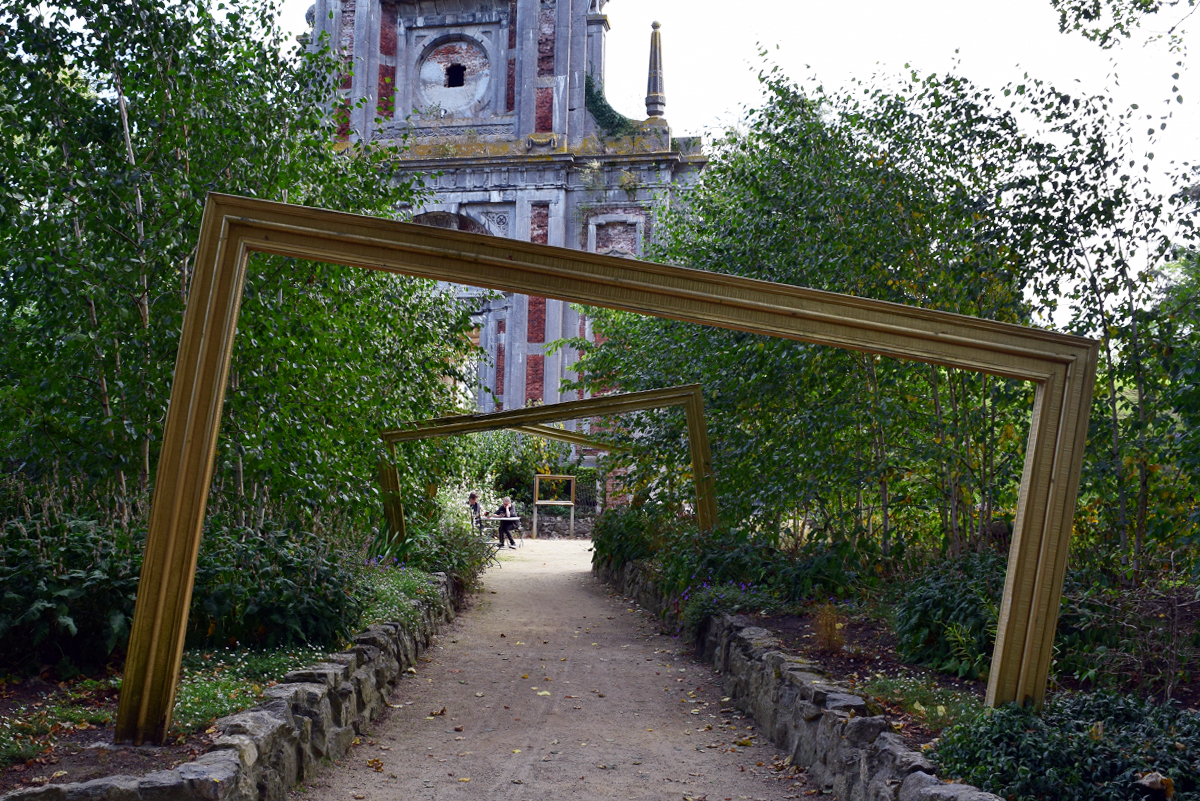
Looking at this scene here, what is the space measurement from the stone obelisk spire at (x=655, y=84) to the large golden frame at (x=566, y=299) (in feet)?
66.8

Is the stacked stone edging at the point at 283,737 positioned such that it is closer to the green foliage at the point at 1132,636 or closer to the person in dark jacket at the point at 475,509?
the green foliage at the point at 1132,636

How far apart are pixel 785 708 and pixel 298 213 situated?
13.0 ft

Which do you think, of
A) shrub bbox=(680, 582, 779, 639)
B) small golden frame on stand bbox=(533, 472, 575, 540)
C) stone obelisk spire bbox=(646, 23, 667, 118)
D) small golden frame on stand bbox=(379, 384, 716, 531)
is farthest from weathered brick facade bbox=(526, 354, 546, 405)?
shrub bbox=(680, 582, 779, 639)

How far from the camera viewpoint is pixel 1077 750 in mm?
3779

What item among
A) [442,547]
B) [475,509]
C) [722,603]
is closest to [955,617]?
[722,603]

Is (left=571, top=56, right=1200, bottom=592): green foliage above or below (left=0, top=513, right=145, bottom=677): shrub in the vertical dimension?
above

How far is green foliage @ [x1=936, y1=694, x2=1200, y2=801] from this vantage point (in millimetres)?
3578

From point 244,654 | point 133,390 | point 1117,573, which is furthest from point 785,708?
point 133,390

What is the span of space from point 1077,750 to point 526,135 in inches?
857

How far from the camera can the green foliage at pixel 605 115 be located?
23.8m

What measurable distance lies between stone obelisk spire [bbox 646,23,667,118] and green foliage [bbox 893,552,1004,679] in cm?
1919

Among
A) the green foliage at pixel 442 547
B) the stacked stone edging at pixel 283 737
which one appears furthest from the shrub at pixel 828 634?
the green foliage at pixel 442 547

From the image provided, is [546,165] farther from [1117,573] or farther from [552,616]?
[1117,573]

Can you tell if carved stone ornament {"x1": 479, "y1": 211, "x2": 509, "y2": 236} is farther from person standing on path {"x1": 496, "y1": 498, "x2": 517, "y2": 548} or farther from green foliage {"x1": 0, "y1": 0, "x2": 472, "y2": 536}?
green foliage {"x1": 0, "y1": 0, "x2": 472, "y2": 536}
